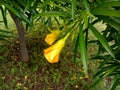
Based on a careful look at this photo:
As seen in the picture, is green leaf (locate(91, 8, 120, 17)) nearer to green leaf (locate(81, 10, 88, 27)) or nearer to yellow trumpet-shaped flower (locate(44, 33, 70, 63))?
green leaf (locate(81, 10, 88, 27))

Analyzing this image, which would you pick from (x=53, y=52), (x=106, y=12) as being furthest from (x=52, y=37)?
(x=106, y=12)

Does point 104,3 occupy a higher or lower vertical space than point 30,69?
higher

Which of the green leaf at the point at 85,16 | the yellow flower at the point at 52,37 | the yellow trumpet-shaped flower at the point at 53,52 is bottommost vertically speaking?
the yellow trumpet-shaped flower at the point at 53,52

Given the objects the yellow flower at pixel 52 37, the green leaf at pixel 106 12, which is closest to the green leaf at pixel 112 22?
the green leaf at pixel 106 12

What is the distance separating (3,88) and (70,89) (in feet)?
2.58

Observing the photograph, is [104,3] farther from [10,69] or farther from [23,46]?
[10,69]

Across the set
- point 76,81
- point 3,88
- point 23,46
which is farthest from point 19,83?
point 76,81

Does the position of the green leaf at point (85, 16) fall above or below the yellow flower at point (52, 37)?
above

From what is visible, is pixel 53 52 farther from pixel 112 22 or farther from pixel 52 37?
pixel 112 22

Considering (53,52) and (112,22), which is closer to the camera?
(53,52)

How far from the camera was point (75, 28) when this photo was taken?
126cm

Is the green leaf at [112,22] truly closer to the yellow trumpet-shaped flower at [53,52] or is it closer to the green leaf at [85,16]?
the green leaf at [85,16]

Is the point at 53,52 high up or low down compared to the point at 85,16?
down

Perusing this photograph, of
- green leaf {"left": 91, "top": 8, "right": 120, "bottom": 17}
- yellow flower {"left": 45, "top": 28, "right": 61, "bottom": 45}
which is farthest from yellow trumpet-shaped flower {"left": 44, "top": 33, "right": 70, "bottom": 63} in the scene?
green leaf {"left": 91, "top": 8, "right": 120, "bottom": 17}
